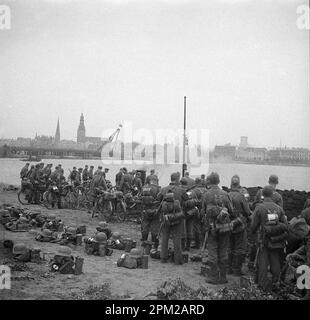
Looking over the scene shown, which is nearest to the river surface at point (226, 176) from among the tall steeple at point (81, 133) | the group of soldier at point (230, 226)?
the group of soldier at point (230, 226)

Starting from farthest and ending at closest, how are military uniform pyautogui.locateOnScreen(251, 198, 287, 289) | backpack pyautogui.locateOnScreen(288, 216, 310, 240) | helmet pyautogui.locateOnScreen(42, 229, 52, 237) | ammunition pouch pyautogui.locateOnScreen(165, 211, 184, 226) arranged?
1. helmet pyautogui.locateOnScreen(42, 229, 52, 237)
2. ammunition pouch pyautogui.locateOnScreen(165, 211, 184, 226)
3. military uniform pyautogui.locateOnScreen(251, 198, 287, 289)
4. backpack pyautogui.locateOnScreen(288, 216, 310, 240)

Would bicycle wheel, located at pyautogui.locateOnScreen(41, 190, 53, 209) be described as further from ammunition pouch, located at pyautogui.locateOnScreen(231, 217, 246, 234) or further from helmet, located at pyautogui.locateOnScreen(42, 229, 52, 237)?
ammunition pouch, located at pyautogui.locateOnScreen(231, 217, 246, 234)

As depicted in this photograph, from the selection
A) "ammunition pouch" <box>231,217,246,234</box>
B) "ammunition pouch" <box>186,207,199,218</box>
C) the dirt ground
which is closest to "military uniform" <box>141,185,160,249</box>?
"ammunition pouch" <box>186,207,199,218</box>

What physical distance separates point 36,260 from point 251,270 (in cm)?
487

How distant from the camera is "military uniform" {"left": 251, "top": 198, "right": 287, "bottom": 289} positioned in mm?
6738

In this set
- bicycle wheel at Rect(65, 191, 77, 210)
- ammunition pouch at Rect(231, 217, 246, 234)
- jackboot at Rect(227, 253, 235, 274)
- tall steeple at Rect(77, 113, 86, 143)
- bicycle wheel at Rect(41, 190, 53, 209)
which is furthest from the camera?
tall steeple at Rect(77, 113, 86, 143)

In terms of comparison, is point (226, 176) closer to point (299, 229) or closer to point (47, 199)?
point (47, 199)

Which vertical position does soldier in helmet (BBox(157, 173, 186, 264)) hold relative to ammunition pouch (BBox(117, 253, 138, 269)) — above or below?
above

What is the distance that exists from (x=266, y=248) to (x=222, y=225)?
3.10 ft

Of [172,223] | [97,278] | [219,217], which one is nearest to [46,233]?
[97,278]

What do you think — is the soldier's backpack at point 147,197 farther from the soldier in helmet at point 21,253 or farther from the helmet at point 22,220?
the helmet at point 22,220

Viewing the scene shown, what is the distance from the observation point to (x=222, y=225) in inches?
287

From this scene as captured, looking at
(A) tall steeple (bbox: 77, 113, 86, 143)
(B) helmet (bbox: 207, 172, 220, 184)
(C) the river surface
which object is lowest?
(C) the river surface
